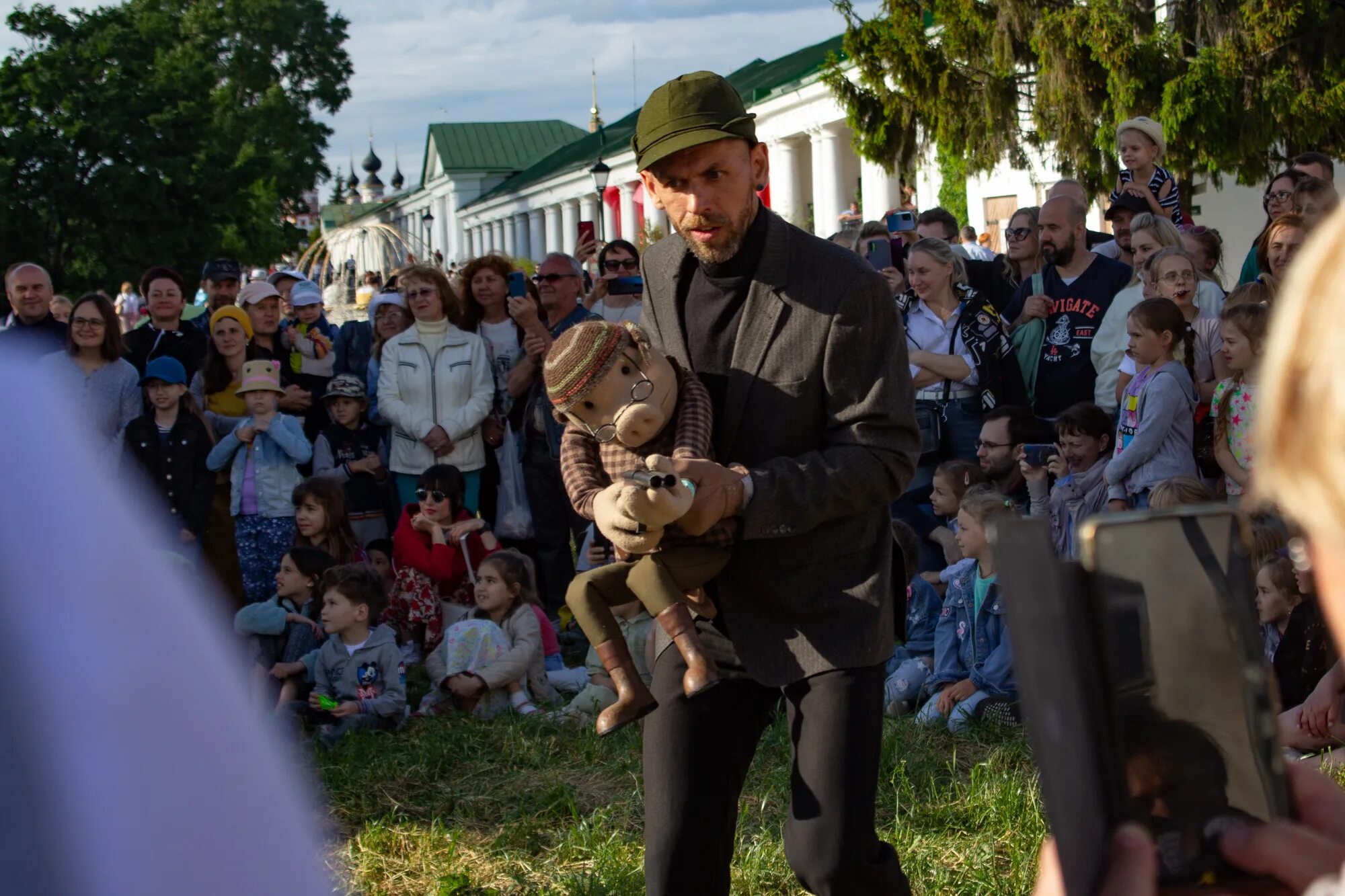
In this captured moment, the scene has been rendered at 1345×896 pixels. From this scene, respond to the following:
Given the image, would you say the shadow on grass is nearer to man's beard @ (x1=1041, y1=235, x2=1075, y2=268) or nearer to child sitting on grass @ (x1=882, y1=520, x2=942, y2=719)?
child sitting on grass @ (x1=882, y1=520, x2=942, y2=719)

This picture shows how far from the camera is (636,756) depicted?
562cm

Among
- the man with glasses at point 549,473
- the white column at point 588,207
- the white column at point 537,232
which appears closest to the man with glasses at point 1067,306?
the man with glasses at point 549,473

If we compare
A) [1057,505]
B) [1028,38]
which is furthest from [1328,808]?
[1028,38]

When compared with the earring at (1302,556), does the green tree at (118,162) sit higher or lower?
higher

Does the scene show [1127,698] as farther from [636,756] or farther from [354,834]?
[636,756]

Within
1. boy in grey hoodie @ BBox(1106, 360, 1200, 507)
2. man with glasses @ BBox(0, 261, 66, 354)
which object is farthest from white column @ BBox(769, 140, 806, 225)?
boy in grey hoodie @ BBox(1106, 360, 1200, 507)

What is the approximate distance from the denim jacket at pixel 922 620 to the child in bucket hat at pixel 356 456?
11.2 ft

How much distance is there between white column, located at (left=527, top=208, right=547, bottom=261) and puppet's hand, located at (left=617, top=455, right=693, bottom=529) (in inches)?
2659

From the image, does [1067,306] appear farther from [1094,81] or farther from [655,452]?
[1094,81]

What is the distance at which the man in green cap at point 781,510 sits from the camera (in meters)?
2.89

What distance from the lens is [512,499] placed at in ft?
27.4

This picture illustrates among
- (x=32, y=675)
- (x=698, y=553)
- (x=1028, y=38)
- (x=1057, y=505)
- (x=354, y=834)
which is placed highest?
(x=1028, y=38)

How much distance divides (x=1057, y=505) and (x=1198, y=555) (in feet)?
19.3

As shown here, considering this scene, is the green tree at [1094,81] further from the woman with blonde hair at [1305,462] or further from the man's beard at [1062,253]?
the woman with blonde hair at [1305,462]
